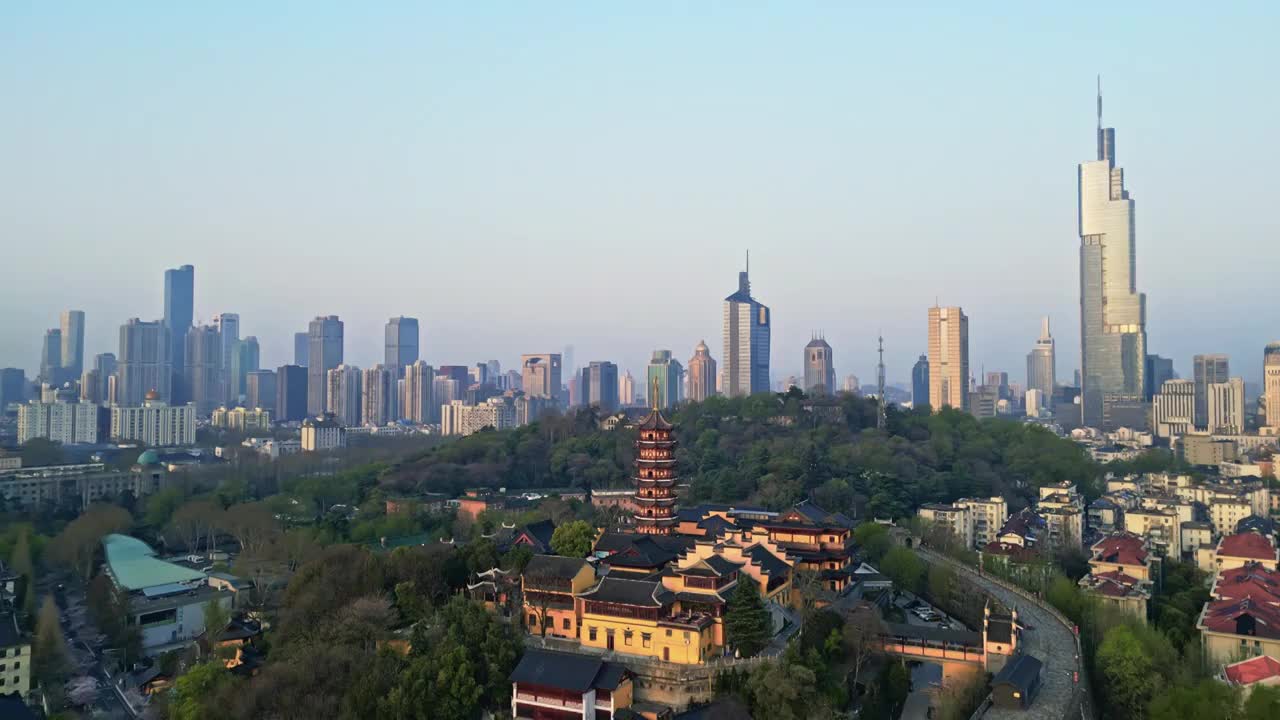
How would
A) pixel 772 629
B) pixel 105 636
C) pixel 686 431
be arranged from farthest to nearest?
pixel 686 431
pixel 105 636
pixel 772 629

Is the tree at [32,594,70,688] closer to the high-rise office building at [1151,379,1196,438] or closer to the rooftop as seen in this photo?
the rooftop

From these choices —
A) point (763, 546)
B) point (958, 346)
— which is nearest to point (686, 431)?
point (763, 546)

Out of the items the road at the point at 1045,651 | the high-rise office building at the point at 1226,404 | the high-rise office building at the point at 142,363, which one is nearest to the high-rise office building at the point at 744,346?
the high-rise office building at the point at 1226,404

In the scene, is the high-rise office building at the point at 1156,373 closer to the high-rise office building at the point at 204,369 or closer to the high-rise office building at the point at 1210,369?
the high-rise office building at the point at 1210,369

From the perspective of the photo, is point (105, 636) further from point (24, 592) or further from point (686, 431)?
point (686, 431)

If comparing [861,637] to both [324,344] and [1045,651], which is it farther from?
[324,344]
